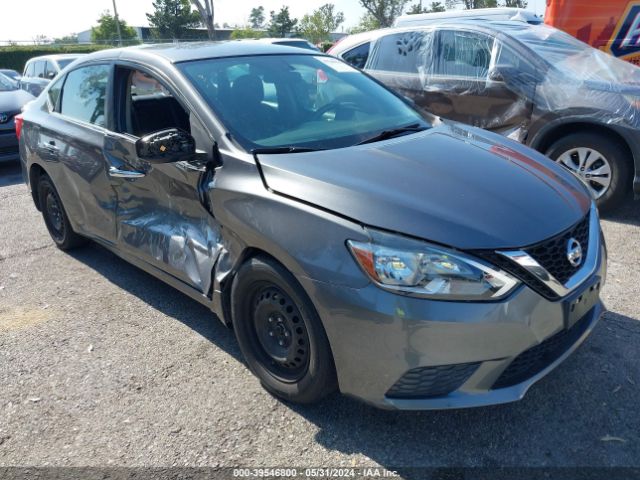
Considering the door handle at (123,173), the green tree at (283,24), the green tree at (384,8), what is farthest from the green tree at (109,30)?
the door handle at (123,173)

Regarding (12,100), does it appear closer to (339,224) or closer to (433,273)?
(339,224)

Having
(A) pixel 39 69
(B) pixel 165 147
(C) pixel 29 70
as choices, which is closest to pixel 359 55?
(B) pixel 165 147

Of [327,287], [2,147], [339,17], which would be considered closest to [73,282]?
[327,287]

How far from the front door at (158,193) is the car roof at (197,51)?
14 centimetres

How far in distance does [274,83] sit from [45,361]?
2.17m

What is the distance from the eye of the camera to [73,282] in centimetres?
441

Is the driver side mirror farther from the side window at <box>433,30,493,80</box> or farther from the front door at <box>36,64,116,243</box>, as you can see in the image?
the side window at <box>433,30,493,80</box>

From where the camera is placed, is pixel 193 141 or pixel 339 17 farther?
pixel 339 17

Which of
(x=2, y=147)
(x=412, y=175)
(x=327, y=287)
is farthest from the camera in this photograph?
(x=2, y=147)

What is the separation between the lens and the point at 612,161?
5.00 meters

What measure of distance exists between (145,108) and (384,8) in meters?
Answer: 52.7

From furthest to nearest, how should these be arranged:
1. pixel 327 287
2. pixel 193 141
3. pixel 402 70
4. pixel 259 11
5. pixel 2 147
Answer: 1. pixel 259 11
2. pixel 2 147
3. pixel 402 70
4. pixel 193 141
5. pixel 327 287

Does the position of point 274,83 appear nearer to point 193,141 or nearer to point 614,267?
point 193,141

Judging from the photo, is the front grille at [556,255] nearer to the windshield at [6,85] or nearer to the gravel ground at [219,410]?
the gravel ground at [219,410]
